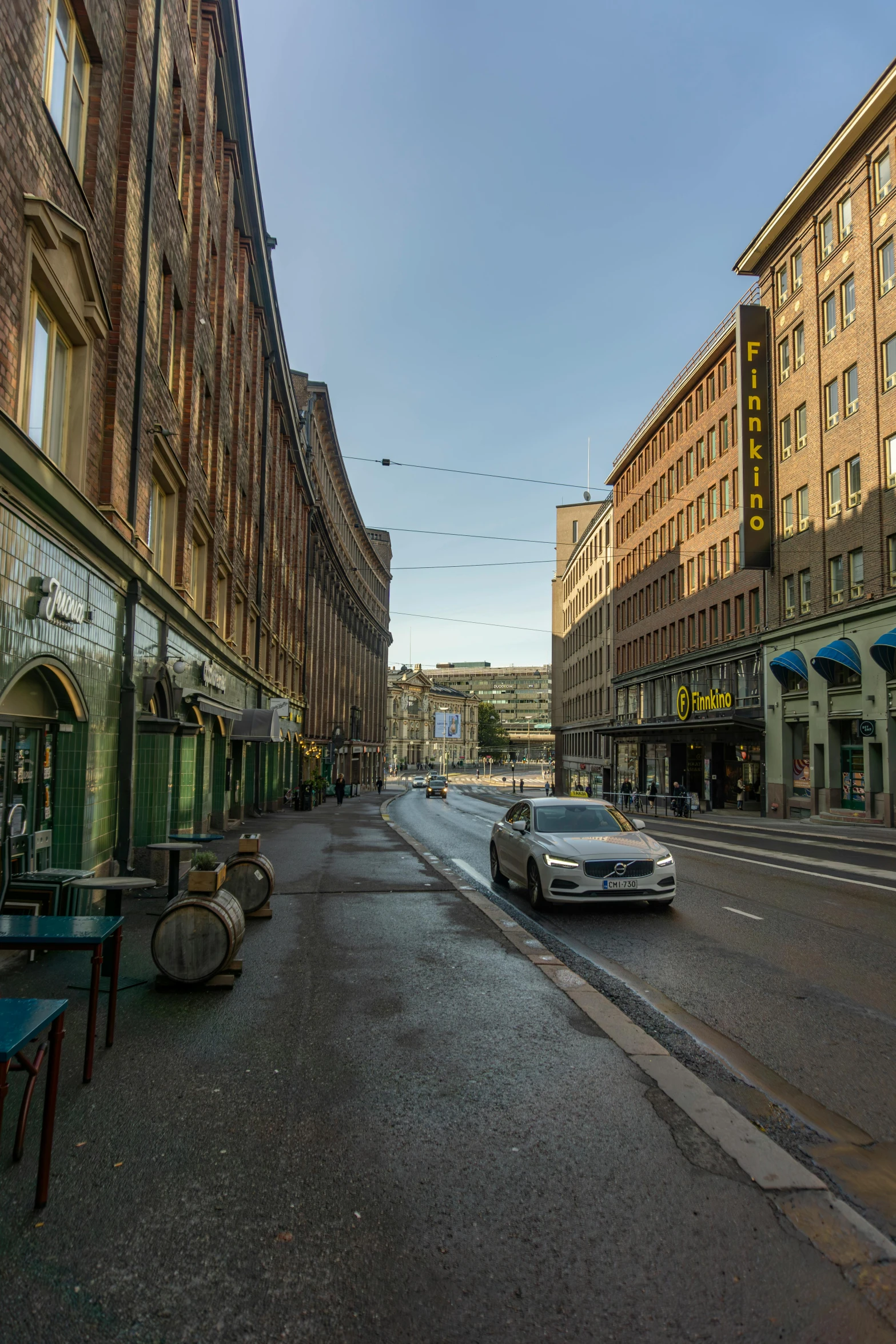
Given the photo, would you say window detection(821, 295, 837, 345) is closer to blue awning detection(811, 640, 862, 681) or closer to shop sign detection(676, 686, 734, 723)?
blue awning detection(811, 640, 862, 681)

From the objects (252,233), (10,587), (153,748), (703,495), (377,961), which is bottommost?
(377,961)

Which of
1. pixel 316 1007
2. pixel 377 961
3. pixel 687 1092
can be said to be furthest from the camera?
pixel 377 961

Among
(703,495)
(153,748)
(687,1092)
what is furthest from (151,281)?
(703,495)

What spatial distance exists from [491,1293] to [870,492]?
31.1 meters

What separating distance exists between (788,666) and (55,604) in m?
30.4

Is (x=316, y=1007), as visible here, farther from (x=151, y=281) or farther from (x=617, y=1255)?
(x=151, y=281)

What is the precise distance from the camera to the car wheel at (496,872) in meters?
13.5

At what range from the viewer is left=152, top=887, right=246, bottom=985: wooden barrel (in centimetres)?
653

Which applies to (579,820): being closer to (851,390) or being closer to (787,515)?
(851,390)

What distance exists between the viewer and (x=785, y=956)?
816 centimetres

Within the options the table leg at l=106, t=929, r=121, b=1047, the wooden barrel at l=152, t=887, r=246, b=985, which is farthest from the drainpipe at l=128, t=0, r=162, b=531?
the table leg at l=106, t=929, r=121, b=1047

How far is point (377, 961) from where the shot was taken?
7855 millimetres

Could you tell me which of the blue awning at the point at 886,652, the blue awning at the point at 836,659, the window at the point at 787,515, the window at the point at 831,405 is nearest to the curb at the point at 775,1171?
the blue awning at the point at 886,652

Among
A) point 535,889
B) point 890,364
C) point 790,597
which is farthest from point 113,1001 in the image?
point 790,597
